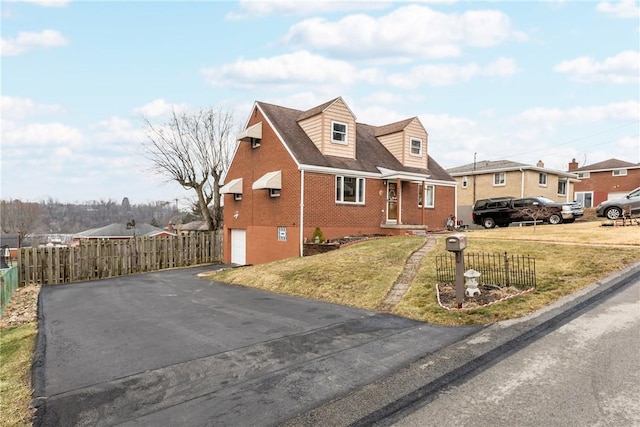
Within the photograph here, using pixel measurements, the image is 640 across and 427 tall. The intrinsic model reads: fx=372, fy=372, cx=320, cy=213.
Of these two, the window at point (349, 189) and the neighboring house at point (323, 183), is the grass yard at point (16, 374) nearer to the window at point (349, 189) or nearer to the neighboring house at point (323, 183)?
the neighboring house at point (323, 183)

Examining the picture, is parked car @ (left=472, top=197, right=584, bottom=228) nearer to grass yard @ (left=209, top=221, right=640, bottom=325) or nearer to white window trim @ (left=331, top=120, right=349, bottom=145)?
grass yard @ (left=209, top=221, right=640, bottom=325)

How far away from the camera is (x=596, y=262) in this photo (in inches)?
429

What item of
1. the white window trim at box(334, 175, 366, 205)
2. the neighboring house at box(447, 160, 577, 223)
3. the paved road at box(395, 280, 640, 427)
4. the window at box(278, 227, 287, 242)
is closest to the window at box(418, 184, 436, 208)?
the white window trim at box(334, 175, 366, 205)

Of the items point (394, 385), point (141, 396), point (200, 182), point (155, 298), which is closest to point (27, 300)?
point (155, 298)

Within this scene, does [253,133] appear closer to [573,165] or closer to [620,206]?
[620,206]

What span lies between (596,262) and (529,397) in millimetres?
8648

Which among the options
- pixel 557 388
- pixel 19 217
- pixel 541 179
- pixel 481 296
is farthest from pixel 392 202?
pixel 19 217

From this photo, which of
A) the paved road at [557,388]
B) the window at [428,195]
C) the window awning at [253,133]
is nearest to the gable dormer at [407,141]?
the window at [428,195]

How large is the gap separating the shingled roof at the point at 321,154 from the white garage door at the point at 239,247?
7243 mm

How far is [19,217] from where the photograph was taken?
8588cm

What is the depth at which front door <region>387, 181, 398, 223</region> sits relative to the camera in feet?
70.4

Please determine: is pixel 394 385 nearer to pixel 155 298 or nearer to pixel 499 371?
pixel 499 371

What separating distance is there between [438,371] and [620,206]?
2224 centimetres

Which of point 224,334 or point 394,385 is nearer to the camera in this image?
point 394,385
